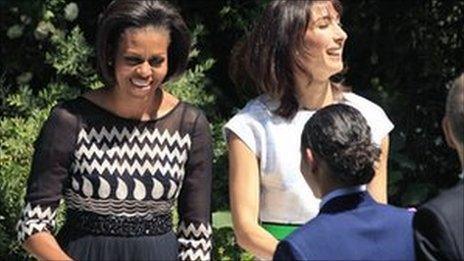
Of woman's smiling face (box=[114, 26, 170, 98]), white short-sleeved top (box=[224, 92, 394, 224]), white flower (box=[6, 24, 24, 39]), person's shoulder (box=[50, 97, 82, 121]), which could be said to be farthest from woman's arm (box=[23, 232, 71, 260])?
white flower (box=[6, 24, 24, 39])

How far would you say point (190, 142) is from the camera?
362 cm

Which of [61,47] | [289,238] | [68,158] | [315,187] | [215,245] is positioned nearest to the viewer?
[289,238]

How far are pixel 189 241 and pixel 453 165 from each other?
3158 mm

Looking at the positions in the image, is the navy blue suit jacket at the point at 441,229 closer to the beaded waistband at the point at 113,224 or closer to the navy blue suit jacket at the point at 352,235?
the navy blue suit jacket at the point at 352,235

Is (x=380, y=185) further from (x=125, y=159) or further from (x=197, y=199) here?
(x=125, y=159)

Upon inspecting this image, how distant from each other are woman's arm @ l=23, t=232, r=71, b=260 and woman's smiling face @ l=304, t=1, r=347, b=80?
0.94m

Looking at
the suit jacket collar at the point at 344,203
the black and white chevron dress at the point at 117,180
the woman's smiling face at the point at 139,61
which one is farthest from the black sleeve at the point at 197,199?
the suit jacket collar at the point at 344,203

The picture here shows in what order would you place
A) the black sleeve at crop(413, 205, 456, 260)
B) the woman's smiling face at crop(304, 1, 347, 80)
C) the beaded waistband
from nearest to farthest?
the black sleeve at crop(413, 205, 456, 260) → the beaded waistband → the woman's smiling face at crop(304, 1, 347, 80)

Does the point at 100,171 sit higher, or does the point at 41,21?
the point at 41,21

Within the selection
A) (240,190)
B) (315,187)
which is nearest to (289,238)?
(315,187)

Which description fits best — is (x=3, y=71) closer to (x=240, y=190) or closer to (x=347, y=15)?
(x=347, y=15)

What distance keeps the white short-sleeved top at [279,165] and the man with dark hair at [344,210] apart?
1.96 feet

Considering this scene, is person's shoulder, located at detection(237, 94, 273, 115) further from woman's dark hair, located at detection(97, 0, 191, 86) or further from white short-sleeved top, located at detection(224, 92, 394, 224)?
woman's dark hair, located at detection(97, 0, 191, 86)

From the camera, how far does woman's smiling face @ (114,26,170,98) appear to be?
351 cm
